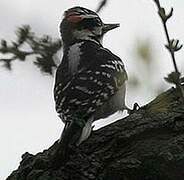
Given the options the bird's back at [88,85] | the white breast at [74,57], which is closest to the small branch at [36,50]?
the bird's back at [88,85]

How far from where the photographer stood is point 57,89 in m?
2.78

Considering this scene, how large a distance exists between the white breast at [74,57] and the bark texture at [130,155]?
696 mm

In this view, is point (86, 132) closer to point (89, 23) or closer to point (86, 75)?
point (86, 75)

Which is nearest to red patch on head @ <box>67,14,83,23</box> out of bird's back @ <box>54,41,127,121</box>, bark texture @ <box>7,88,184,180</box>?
bird's back @ <box>54,41,127,121</box>

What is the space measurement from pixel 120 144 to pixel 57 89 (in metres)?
0.83

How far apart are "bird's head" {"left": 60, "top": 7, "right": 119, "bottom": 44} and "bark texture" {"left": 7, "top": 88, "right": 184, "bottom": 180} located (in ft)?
4.78

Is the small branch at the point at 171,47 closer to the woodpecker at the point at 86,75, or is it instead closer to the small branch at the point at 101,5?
the small branch at the point at 101,5

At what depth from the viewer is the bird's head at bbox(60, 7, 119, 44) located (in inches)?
141

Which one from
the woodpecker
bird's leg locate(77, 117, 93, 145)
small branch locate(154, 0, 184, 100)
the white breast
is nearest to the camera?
small branch locate(154, 0, 184, 100)

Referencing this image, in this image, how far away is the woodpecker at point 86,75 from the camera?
245 centimetres

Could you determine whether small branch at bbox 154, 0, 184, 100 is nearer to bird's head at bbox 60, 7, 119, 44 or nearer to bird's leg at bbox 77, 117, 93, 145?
bird's leg at bbox 77, 117, 93, 145

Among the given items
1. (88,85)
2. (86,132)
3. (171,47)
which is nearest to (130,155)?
(86,132)

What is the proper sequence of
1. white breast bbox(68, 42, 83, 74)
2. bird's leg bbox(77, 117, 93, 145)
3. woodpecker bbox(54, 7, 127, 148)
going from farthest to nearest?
white breast bbox(68, 42, 83, 74)
woodpecker bbox(54, 7, 127, 148)
bird's leg bbox(77, 117, 93, 145)

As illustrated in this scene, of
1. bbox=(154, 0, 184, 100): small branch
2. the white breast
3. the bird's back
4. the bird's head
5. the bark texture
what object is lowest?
bbox=(154, 0, 184, 100): small branch
